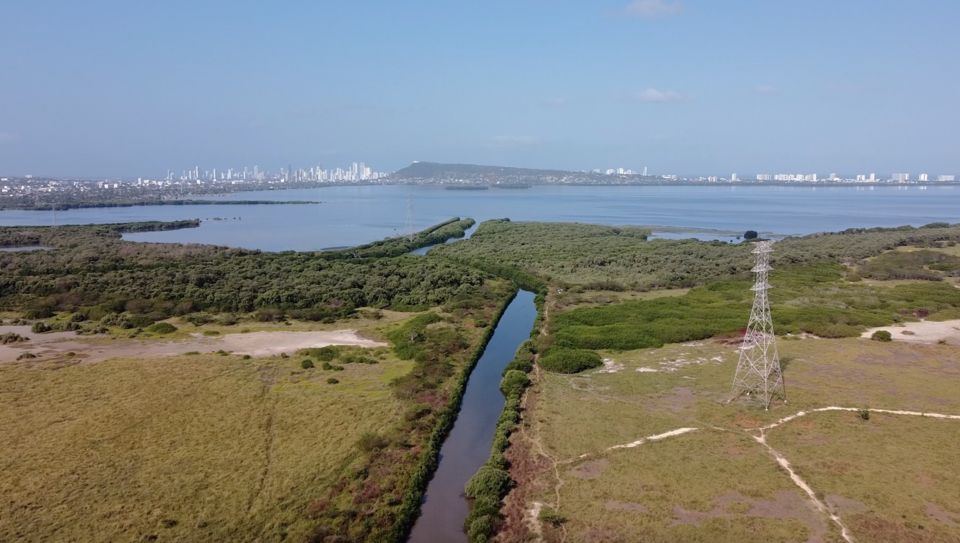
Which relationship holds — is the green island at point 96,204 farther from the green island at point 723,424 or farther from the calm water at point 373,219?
the green island at point 723,424

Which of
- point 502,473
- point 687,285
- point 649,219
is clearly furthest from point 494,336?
point 649,219

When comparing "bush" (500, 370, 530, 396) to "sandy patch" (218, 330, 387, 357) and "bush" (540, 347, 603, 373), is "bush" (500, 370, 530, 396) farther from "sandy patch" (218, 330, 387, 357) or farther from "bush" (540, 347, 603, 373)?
"sandy patch" (218, 330, 387, 357)

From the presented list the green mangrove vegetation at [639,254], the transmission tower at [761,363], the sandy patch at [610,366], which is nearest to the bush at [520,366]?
the sandy patch at [610,366]

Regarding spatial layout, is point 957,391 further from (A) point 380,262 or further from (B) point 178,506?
(A) point 380,262

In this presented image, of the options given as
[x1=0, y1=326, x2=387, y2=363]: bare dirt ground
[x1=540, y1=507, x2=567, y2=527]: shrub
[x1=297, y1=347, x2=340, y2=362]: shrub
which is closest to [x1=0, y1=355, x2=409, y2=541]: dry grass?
[x1=297, y1=347, x2=340, y2=362]: shrub

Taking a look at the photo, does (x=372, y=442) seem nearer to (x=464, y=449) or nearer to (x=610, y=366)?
(x=464, y=449)
